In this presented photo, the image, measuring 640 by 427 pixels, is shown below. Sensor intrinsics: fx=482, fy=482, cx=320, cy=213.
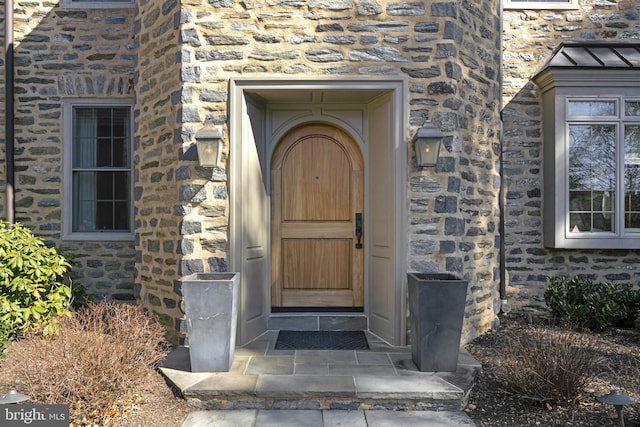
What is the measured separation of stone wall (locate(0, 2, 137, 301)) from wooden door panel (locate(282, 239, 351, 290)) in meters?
2.39

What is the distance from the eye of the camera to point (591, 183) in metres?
6.74

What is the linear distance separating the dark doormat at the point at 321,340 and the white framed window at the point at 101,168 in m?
2.98

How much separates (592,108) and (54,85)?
24.5 feet

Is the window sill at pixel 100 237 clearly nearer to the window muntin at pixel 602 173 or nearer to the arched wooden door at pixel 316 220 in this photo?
the arched wooden door at pixel 316 220

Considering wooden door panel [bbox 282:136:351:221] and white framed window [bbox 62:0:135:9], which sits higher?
white framed window [bbox 62:0:135:9]

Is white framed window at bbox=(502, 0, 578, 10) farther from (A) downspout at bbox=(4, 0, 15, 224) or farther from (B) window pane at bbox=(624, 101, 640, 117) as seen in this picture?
(A) downspout at bbox=(4, 0, 15, 224)

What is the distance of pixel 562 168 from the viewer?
6.64 m

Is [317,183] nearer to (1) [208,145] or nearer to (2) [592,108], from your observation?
(1) [208,145]

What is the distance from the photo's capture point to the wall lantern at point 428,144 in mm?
4840

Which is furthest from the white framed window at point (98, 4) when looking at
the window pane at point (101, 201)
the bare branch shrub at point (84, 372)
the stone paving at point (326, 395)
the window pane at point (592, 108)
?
the window pane at point (592, 108)

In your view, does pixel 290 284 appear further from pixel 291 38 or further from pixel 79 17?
pixel 79 17

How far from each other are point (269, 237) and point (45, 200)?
3.40m

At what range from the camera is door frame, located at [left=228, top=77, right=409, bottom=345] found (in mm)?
4996

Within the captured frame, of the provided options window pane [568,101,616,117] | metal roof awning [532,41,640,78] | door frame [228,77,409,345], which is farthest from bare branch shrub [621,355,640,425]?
Answer: metal roof awning [532,41,640,78]
